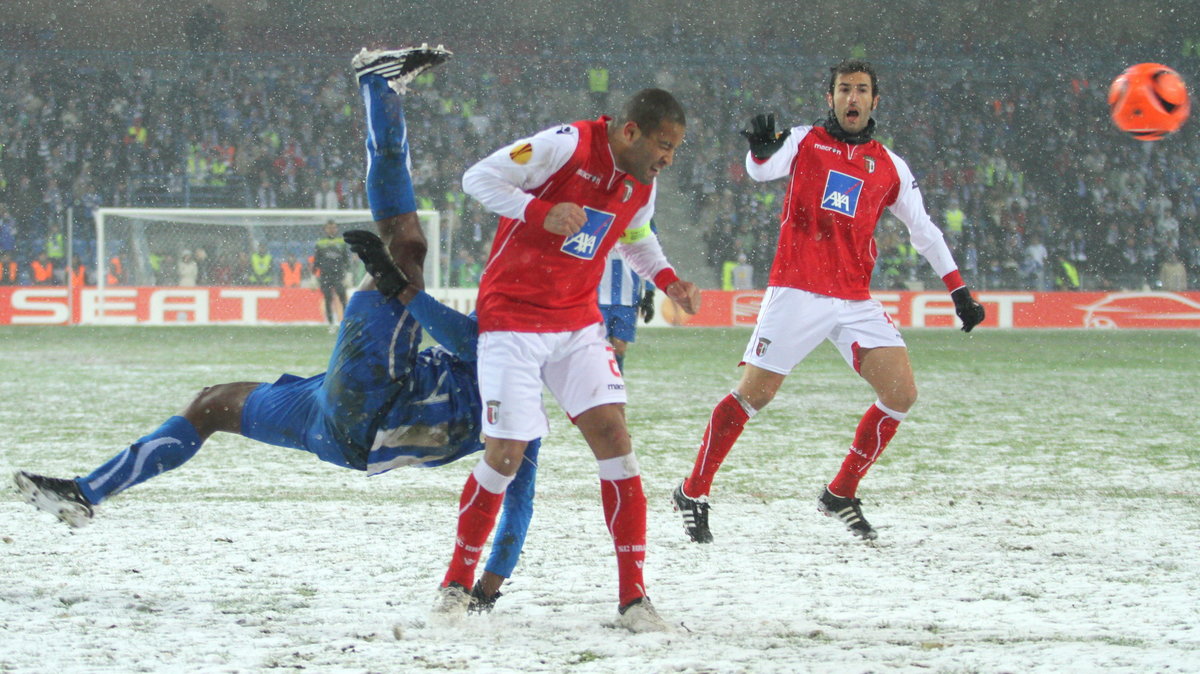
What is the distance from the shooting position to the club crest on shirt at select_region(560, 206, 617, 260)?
3537mm

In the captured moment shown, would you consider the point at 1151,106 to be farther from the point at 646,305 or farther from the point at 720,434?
the point at 720,434

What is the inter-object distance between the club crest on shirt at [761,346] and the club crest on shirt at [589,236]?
173cm

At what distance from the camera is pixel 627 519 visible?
138 inches

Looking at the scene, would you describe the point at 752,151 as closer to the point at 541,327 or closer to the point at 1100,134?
the point at 541,327

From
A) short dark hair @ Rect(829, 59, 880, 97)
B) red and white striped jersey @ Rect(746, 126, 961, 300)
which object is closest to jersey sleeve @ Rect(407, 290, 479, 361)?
red and white striped jersey @ Rect(746, 126, 961, 300)

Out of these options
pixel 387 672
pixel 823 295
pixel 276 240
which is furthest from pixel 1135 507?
pixel 276 240

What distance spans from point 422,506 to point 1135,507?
3073mm

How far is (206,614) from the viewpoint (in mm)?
3451

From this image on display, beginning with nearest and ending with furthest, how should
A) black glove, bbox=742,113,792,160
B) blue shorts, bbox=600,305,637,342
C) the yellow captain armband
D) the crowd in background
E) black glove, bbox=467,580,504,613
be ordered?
black glove, bbox=467,580,504,613 → the yellow captain armband → black glove, bbox=742,113,792,160 → blue shorts, bbox=600,305,637,342 → the crowd in background

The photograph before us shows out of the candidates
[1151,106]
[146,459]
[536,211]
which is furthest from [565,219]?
[1151,106]

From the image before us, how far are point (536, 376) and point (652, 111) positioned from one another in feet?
2.62

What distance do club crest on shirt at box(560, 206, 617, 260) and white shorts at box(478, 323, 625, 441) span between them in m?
0.22

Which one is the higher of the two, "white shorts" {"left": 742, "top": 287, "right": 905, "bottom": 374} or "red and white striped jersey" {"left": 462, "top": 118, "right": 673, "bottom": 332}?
"red and white striped jersey" {"left": 462, "top": 118, "right": 673, "bottom": 332}

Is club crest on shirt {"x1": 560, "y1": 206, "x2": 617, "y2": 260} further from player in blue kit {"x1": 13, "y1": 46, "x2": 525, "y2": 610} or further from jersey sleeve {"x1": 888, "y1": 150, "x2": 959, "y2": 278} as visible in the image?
jersey sleeve {"x1": 888, "y1": 150, "x2": 959, "y2": 278}
